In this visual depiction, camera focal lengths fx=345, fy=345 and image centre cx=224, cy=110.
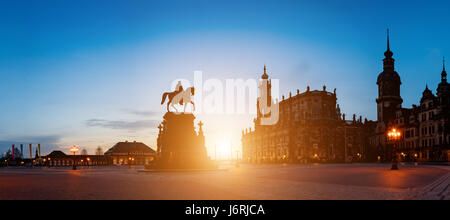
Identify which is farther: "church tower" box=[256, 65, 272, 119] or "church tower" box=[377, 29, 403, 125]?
"church tower" box=[256, 65, 272, 119]

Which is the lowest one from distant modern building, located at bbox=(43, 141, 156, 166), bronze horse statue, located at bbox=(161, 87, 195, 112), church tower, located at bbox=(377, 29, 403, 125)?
distant modern building, located at bbox=(43, 141, 156, 166)

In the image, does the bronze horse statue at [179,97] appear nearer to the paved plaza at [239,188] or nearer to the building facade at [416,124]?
the paved plaza at [239,188]

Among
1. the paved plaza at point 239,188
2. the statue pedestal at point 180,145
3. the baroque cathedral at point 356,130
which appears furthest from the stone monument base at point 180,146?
the baroque cathedral at point 356,130

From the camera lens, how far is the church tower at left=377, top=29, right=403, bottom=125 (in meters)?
108

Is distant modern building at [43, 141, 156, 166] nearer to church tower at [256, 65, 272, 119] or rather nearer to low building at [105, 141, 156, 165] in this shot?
low building at [105, 141, 156, 165]

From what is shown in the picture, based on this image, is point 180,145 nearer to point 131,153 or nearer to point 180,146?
point 180,146

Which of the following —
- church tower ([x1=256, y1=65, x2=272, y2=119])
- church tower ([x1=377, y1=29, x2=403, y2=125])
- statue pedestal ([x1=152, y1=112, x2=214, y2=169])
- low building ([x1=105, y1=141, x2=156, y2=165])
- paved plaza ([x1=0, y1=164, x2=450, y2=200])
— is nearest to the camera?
paved plaza ([x1=0, y1=164, x2=450, y2=200])

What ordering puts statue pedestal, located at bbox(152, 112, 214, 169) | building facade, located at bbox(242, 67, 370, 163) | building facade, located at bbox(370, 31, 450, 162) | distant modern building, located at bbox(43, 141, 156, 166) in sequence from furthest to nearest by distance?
distant modern building, located at bbox(43, 141, 156, 166) → building facade, located at bbox(242, 67, 370, 163) → building facade, located at bbox(370, 31, 450, 162) → statue pedestal, located at bbox(152, 112, 214, 169)

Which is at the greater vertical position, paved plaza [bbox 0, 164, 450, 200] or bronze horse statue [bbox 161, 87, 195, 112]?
bronze horse statue [bbox 161, 87, 195, 112]

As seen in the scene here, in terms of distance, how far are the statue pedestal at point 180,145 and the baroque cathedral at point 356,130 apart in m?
53.8

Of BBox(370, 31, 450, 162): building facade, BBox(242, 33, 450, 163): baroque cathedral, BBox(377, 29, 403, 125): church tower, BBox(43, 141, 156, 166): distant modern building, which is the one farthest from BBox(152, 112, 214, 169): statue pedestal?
BBox(377, 29, 403, 125): church tower
